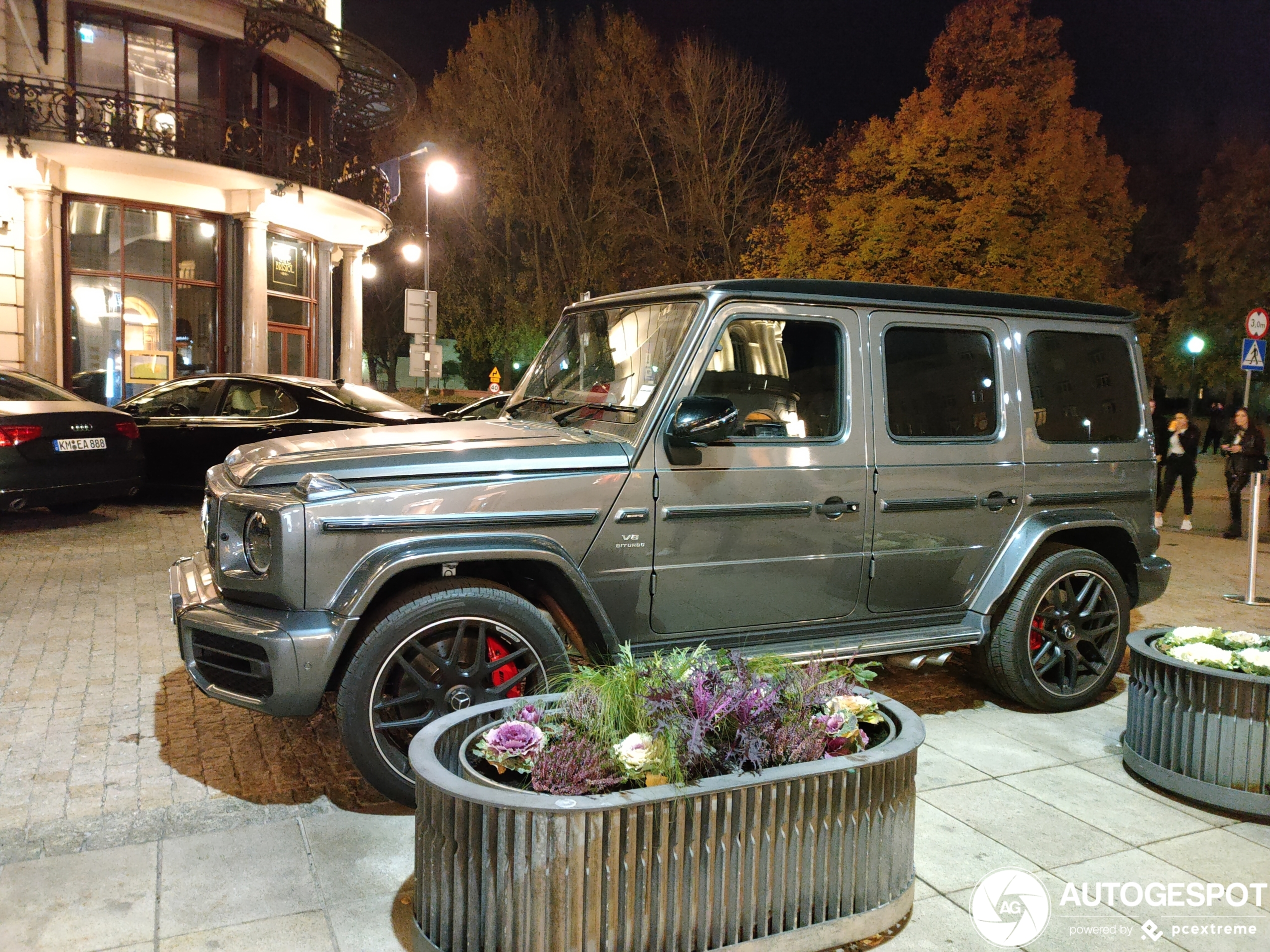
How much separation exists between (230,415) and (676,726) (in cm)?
1025

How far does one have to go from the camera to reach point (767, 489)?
446cm

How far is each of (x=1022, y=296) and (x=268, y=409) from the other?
905cm

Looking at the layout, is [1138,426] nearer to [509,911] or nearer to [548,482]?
[548,482]

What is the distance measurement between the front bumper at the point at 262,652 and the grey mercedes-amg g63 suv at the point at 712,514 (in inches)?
0.4

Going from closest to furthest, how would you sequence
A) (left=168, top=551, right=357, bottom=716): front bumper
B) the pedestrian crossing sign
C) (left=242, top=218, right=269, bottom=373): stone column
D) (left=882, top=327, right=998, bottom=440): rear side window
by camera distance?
(left=168, top=551, right=357, bottom=716): front bumper < (left=882, top=327, right=998, bottom=440): rear side window < the pedestrian crossing sign < (left=242, top=218, right=269, bottom=373): stone column

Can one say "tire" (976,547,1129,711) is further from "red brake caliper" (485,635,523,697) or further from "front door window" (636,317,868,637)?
"red brake caliper" (485,635,523,697)

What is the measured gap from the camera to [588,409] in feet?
15.3

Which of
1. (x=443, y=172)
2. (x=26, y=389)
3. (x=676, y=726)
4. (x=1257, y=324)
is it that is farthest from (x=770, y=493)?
(x=443, y=172)

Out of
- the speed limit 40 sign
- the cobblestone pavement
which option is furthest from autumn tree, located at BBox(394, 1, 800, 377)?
the cobblestone pavement

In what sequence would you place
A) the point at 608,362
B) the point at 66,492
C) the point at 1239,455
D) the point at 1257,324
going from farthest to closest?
the point at 1257,324
the point at 1239,455
the point at 66,492
the point at 608,362

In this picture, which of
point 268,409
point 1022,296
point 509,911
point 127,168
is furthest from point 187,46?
point 509,911

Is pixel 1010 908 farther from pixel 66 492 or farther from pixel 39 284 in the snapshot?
pixel 39 284

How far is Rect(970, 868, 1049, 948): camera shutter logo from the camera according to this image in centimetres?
314

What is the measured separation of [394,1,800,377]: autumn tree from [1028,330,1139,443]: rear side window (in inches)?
1088
